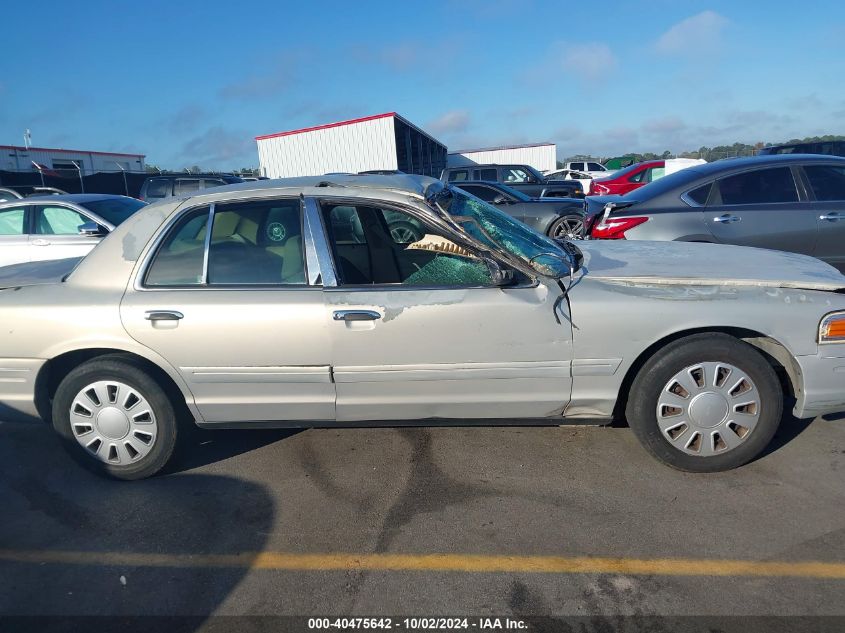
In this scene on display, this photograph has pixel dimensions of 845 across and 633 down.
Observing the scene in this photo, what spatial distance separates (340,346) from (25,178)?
29.4 meters

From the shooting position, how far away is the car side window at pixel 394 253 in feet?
10.7

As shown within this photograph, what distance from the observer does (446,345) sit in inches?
124

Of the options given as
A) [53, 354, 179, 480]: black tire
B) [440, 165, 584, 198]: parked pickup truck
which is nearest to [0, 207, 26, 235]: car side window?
[53, 354, 179, 480]: black tire

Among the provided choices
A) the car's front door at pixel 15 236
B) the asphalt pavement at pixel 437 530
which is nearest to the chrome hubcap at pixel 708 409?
the asphalt pavement at pixel 437 530

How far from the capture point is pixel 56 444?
4027 millimetres

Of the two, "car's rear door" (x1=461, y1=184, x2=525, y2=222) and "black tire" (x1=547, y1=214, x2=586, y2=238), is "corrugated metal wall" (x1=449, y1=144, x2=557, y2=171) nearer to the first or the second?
"car's rear door" (x1=461, y1=184, x2=525, y2=222)

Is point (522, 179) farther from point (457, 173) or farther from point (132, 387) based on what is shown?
point (132, 387)

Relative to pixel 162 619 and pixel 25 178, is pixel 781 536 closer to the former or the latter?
pixel 162 619

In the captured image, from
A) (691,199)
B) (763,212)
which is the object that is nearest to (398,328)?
(691,199)

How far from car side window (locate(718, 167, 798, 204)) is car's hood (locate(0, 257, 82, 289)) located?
5.83m

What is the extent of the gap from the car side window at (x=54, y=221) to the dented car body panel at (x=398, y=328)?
548cm

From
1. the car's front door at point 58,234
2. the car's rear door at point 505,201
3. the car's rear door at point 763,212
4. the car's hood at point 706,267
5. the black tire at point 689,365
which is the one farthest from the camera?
the car's rear door at point 505,201

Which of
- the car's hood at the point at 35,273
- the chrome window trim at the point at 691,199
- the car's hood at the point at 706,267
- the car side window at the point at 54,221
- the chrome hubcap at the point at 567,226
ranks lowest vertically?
the car's hood at the point at 706,267

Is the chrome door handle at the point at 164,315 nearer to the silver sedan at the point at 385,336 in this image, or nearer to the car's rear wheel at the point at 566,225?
the silver sedan at the point at 385,336
